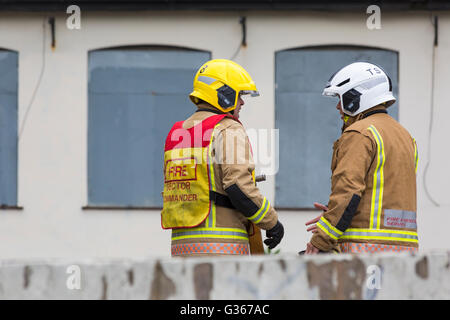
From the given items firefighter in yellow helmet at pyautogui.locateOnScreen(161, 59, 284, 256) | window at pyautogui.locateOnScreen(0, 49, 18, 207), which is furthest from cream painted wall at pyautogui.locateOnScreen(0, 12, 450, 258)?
firefighter in yellow helmet at pyautogui.locateOnScreen(161, 59, 284, 256)

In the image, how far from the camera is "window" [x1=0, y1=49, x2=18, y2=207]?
10750 millimetres

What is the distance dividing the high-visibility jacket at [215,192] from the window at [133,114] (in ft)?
19.6

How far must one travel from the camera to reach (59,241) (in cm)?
1066

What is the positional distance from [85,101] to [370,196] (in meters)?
6.72

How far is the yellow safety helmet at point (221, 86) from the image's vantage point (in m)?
4.95

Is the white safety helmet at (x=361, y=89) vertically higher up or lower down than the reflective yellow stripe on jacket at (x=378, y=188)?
higher up

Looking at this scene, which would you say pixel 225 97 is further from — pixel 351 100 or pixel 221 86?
pixel 351 100

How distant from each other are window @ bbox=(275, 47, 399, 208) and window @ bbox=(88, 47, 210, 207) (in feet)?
3.72

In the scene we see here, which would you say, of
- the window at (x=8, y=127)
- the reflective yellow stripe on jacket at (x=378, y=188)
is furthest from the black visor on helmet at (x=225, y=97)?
the window at (x=8, y=127)

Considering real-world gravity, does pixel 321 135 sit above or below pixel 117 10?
below

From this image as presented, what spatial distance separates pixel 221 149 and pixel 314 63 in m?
6.25

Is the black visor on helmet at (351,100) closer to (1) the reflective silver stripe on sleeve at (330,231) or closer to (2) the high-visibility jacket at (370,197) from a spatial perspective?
(2) the high-visibility jacket at (370,197)
